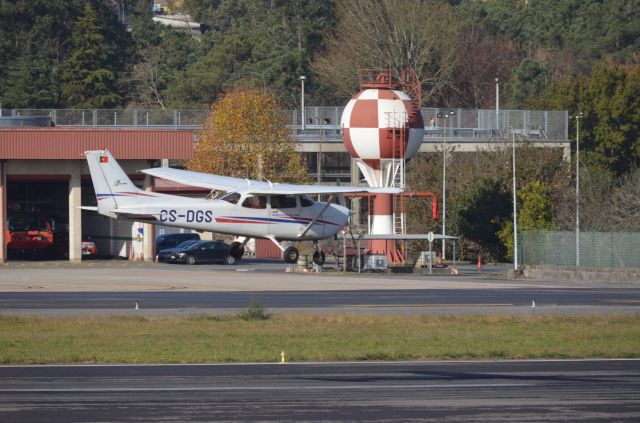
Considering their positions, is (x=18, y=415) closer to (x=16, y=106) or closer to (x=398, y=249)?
(x=398, y=249)

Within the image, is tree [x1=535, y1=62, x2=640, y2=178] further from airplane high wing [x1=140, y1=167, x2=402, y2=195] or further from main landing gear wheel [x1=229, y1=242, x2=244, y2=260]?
main landing gear wheel [x1=229, y1=242, x2=244, y2=260]

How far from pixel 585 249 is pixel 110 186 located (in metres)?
19.8

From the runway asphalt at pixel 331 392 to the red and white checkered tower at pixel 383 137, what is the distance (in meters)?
36.2

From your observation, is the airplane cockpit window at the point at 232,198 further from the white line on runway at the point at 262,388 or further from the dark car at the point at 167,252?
the white line on runway at the point at 262,388

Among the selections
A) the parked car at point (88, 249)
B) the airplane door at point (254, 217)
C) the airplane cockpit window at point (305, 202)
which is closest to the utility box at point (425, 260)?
the airplane cockpit window at point (305, 202)

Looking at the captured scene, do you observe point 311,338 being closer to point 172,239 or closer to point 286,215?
point 286,215

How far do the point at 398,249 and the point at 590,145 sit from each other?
37.4 m

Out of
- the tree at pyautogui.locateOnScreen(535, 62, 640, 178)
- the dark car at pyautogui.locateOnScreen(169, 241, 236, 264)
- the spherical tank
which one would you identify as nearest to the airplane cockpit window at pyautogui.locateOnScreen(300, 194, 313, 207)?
the spherical tank

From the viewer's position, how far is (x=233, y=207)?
49.0 metres

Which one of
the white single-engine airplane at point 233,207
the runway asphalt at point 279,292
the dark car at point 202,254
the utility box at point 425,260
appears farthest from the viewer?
the dark car at point 202,254

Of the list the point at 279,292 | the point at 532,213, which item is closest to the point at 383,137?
the point at 532,213

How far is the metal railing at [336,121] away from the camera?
82688 millimetres

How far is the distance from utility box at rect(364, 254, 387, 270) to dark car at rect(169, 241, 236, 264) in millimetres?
8672

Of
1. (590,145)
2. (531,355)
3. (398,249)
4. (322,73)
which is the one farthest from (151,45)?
(531,355)
